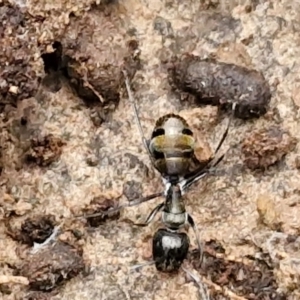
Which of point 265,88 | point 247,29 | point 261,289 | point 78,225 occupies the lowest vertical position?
point 261,289

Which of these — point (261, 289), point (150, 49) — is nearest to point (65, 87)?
point (150, 49)

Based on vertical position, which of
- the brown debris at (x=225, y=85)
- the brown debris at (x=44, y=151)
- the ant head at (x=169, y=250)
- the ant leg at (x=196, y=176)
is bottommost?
the ant head at (x=169, y=250)

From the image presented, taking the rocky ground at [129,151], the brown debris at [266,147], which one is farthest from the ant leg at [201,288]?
the brown debris at [266,147]

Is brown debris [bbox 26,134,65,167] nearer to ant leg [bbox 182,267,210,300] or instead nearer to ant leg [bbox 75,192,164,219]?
ant leg [bbox 75,192,164,219]

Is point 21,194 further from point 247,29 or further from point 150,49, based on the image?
point 247,29

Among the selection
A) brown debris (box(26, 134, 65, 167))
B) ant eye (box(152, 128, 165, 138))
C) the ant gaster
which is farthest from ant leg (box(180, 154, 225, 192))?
brown debris (box(26, 134, 65, 167))

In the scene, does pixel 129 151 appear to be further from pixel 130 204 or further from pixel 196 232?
pixel 196 232

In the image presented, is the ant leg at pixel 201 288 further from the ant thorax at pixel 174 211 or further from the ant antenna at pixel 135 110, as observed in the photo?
the ant antenna at pixel 135 110
